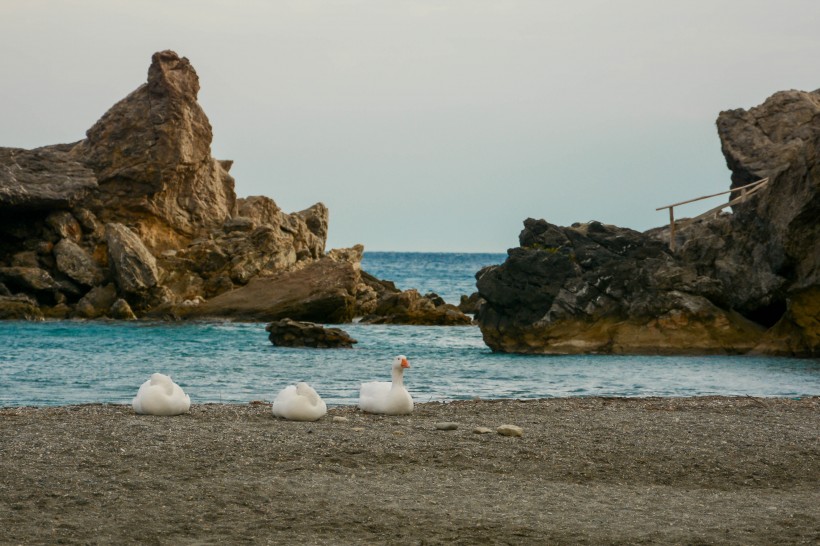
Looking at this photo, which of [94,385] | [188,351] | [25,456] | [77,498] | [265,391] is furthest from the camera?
[188,351]

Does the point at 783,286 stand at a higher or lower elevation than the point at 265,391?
higher

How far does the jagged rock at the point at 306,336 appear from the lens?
34375 millimetres

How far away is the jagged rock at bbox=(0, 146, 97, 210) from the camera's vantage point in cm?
4844

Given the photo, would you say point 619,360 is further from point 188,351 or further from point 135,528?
point 135,528

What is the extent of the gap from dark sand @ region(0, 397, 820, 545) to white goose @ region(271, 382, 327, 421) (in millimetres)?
218

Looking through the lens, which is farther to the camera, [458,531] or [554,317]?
[554,317]

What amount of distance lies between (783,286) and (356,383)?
44.4 ft

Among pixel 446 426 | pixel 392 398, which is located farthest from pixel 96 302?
pixel 446 426

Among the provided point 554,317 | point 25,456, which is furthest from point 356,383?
point 25,456

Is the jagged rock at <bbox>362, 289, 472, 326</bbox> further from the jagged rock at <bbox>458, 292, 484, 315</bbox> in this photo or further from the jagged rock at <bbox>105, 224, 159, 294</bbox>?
the jagged rock at <bbox>105, 224, 159, 294</bbox>

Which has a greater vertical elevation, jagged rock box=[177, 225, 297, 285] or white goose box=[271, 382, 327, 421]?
jagged rock box=[177, 225, 297, 285]

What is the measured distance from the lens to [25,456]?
34.2 feet

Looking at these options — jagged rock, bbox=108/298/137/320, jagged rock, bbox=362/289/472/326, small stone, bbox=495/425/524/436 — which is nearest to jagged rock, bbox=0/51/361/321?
jagged rock, bbox=108/298/137/320

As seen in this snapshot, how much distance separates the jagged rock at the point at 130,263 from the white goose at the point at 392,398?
34.6 meters
